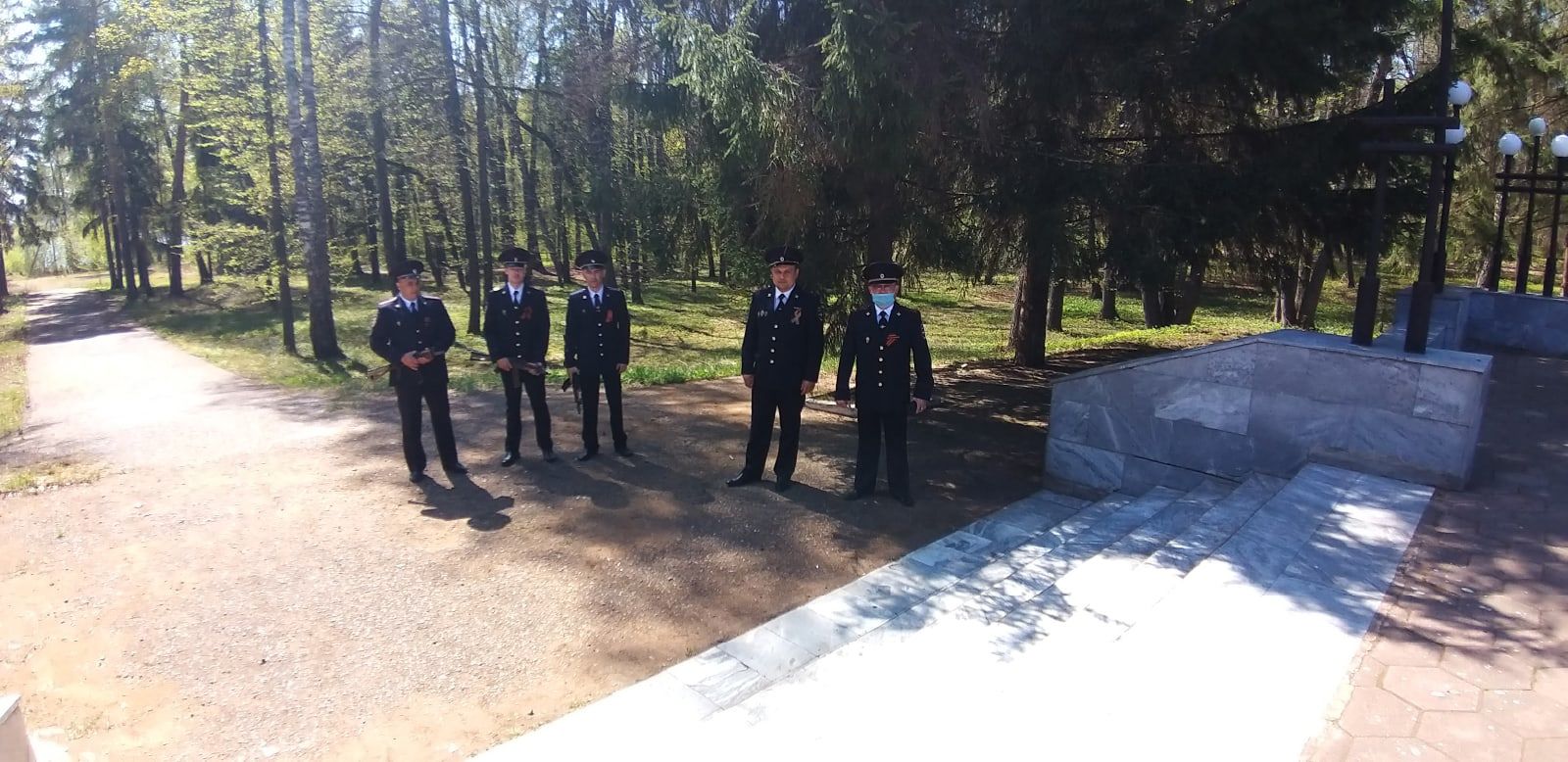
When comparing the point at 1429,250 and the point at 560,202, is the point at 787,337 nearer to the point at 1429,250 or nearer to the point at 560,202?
the point at 1429,250

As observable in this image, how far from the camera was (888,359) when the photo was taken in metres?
6.41

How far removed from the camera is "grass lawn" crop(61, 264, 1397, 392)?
15398 millimetres

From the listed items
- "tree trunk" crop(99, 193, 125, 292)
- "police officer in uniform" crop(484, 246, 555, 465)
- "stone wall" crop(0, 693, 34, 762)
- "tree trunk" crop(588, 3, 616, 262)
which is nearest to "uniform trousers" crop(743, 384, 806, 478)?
"police officer in uniform" crop(484, 246, 555, 465)

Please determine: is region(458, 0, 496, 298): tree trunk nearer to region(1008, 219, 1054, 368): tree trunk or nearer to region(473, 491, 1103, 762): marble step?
region(1008, 219, 1054, 368): tree trunk

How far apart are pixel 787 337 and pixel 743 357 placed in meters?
0.43

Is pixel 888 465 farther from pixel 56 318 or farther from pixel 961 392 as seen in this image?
pixel 56 318

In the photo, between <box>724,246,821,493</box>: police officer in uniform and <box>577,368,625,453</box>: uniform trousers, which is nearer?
<box>724,246,821,493</box>: police officer in uniform

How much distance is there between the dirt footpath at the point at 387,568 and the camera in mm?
3875

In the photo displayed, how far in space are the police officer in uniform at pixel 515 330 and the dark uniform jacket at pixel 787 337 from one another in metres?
1.86

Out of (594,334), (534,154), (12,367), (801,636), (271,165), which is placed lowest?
(12,367)

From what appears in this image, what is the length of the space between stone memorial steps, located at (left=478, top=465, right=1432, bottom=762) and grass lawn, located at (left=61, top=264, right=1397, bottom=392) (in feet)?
20.0

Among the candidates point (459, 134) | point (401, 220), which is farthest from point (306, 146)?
point (401, 220)

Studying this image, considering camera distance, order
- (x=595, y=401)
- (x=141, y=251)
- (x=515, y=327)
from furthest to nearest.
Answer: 1. (x=141, y=251)
2. (x=595, y=401)
3. (x=515, y=327)

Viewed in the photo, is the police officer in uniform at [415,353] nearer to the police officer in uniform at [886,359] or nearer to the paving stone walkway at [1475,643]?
the police officer in uniform at [886,359]
